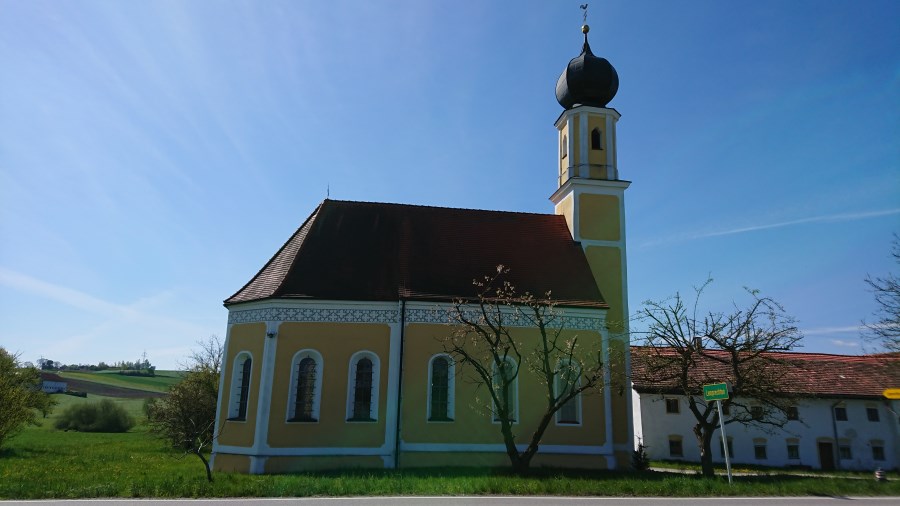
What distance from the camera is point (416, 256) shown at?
22.1 metres

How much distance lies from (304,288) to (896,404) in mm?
30324

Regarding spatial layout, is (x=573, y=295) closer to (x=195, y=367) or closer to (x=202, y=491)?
(x=202, y=491)

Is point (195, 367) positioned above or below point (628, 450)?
above

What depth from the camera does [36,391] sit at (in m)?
29.8

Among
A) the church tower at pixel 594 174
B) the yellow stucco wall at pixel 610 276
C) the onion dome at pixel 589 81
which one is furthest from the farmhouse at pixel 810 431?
the onion dome at pixel 589 81

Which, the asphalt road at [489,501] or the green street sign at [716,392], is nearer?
the asphalt road at [489,501]

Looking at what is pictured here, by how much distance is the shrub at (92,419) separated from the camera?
42.1 meters

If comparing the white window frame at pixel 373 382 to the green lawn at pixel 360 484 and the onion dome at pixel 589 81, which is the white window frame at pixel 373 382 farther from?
the onion dome at pixel 589 81

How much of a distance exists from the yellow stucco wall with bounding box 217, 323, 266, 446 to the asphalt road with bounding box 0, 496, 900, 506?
7142mm

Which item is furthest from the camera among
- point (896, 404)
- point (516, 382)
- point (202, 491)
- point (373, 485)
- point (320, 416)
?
point (896, 404)

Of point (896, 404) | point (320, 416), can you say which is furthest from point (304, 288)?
point (896, 404)

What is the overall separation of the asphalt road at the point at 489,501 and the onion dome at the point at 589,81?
17.5m

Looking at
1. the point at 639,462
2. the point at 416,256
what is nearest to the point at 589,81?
the point at 416,256

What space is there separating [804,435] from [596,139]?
61.3 ft
